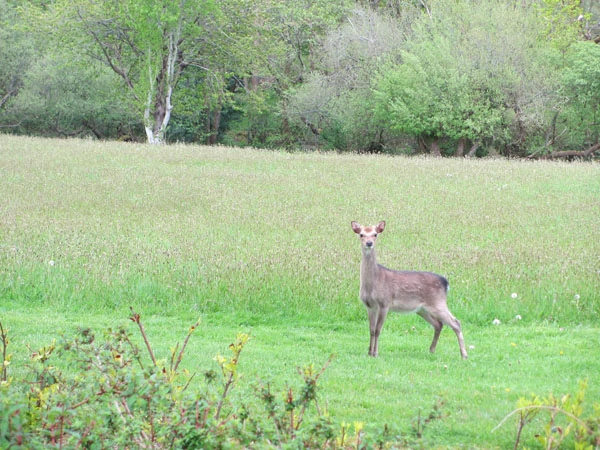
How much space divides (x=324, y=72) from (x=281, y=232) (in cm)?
3494

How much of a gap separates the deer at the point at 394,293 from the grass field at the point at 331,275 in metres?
0.39

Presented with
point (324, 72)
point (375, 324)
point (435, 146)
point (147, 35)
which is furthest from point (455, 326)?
point (324, 72)

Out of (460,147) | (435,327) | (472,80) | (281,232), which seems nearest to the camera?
(435,327)

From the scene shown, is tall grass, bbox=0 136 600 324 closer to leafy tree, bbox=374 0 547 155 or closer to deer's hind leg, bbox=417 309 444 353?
deer's hind leg, bbox=417 309 444 353

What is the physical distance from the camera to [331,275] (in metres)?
11.9

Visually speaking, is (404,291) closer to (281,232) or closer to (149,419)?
(149,419)

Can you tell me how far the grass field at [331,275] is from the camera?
760cm

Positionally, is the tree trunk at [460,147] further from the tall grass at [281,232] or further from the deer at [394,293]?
the deer at [394,293]

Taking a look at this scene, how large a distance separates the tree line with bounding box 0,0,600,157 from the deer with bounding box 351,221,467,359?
2993 centimetres

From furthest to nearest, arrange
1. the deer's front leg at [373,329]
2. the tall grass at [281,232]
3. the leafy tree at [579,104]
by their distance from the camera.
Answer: the leafy tree at [579,104]
the tall grass at [281,232]
the deer's front leg at [373,329]

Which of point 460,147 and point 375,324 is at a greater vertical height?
point 460,147

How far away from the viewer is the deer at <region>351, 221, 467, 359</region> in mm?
8672

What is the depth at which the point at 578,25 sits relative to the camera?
46.6 meters

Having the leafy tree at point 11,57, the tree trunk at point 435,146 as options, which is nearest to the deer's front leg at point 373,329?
the tree trunk at point 435,146
